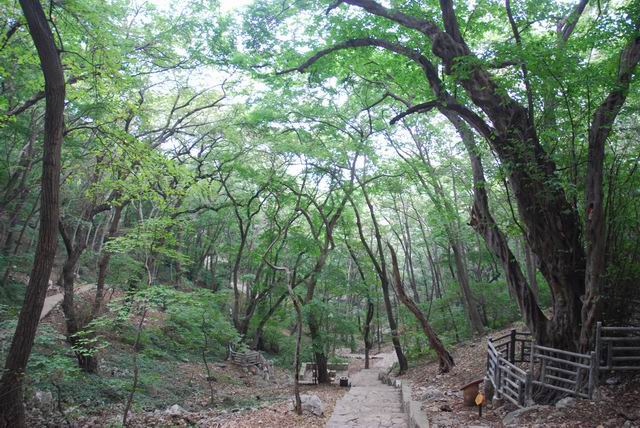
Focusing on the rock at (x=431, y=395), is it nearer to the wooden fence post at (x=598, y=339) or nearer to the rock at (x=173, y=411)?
the wooden fence post at (x=598, y=339)

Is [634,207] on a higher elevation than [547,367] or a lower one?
higher

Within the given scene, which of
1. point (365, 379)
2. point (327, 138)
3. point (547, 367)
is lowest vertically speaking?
point (365, 379)

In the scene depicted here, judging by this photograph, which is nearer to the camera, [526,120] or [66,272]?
[526,120]

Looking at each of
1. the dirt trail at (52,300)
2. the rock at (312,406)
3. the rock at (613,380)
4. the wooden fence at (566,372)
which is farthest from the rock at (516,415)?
the dirt trail at (52,300)

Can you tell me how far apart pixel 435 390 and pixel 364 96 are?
31.6ft

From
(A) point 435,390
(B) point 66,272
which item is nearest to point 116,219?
(B) point 66,272

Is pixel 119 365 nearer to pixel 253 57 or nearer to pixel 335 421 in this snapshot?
pixel 335 421

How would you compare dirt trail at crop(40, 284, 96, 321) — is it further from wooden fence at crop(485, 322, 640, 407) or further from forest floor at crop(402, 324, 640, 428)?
wooden fence at crop(485, 322, 640, 407)

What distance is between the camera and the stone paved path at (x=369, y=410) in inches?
307

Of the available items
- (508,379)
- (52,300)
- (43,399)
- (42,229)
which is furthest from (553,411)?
(52,300)

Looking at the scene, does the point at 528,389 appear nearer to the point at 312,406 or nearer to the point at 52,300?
the point at 312,406

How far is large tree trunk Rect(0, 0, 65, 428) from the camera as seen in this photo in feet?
19.4

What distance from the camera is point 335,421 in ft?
26.8

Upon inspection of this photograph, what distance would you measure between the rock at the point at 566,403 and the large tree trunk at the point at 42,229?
7.88 metres
